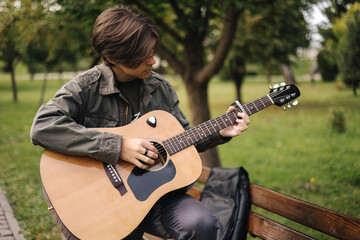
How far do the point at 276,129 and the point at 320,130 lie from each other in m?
1.36

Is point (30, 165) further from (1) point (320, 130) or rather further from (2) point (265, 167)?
(1) point (320, 130)

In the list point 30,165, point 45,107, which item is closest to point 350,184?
point 45,107

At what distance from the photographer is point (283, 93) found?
2594mm

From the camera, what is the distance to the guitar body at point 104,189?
208 cm

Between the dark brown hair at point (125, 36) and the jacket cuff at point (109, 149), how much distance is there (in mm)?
600

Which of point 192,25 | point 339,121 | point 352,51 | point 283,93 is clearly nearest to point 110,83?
point 283,93

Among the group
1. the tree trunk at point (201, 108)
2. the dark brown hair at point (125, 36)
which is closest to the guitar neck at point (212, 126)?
the dark brown hair at point (125, 36)

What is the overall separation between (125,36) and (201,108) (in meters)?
3.15

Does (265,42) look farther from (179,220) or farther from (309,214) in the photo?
(179,220)

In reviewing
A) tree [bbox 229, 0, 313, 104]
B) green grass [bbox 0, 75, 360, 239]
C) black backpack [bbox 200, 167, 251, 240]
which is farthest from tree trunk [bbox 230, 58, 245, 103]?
black backpack [bbox 200, 167, 251, 240]

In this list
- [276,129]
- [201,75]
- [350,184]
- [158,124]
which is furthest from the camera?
[276,129]

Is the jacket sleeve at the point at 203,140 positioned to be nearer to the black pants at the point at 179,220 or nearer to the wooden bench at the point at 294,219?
the black pants at the point at 179,220

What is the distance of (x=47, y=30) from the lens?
201 inches

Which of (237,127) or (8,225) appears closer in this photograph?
(237,127)
